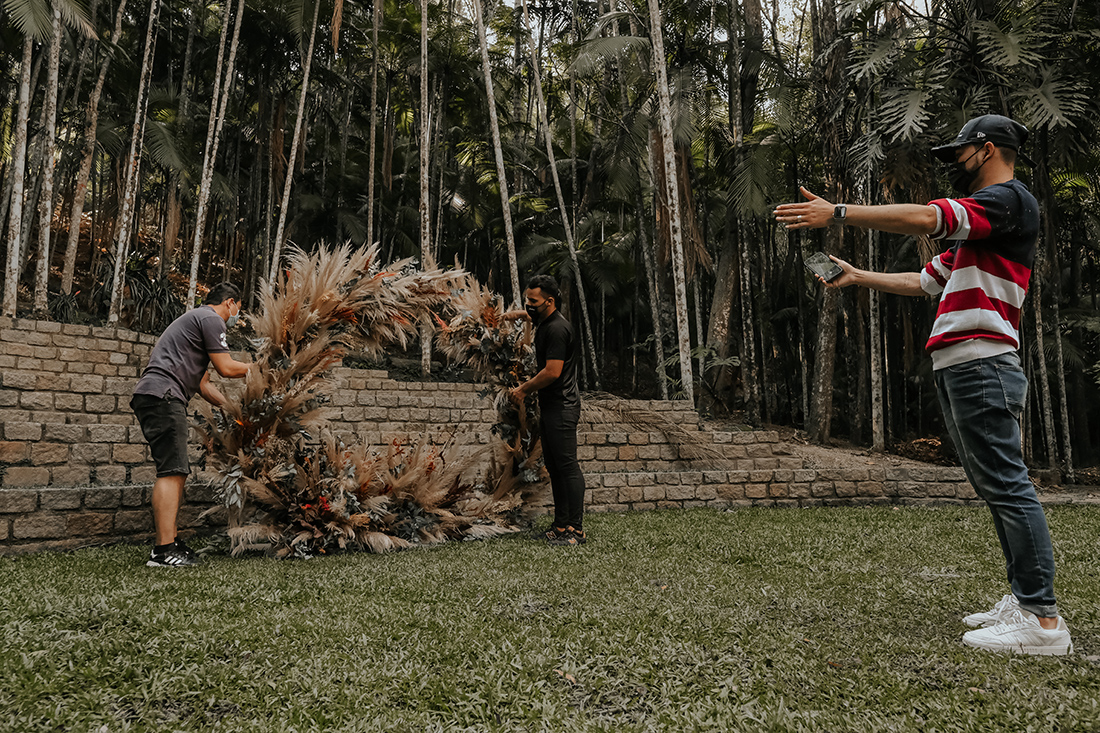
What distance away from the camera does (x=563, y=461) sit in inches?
178

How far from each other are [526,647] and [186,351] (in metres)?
2.93

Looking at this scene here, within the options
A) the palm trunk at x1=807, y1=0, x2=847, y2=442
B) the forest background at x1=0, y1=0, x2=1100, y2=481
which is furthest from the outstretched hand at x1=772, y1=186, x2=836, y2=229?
the palm trunk at x1=807, y1=0, x2=847, y2=442

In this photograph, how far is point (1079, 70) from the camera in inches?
360

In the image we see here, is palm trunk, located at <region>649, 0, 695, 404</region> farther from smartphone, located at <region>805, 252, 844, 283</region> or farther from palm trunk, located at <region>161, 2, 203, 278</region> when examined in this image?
palm trunk, located at <region>161, 2, 203, 278</region>

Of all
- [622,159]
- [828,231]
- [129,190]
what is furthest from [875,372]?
[129,190]

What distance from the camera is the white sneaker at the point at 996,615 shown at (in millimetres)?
2213

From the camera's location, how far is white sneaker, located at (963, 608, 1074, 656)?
207 centimetres

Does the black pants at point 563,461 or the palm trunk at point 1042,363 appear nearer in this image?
the black pants at point 563,461

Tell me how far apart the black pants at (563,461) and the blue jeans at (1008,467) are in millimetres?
2670

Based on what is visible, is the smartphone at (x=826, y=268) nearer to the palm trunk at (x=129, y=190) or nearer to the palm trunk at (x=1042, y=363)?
the palm trunk at (x=1042, y=363)

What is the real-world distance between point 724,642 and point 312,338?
3323 millimetres

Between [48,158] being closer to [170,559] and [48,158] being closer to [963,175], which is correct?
[170,559]

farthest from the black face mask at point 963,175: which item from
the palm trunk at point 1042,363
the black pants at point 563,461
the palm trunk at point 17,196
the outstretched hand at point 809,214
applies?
the palm trunk at point 17,196

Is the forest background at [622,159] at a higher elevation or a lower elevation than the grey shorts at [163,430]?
higher
